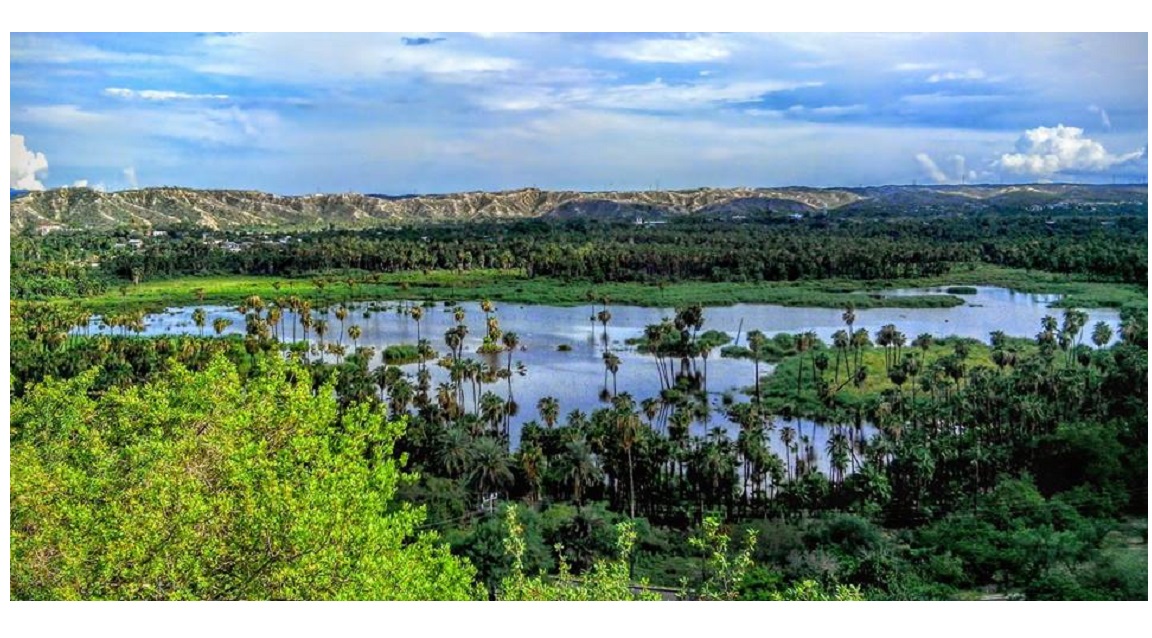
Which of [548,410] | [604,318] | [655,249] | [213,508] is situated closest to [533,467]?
[548,410]

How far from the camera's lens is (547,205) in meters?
11.8

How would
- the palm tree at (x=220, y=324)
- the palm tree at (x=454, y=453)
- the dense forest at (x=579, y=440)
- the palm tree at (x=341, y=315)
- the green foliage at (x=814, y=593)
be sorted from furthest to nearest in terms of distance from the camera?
the palm tree at (x=341, y=315) → the palm tree at (x=220, y=324) → the palm tree at (x=454, y=453) → the green foliage at (x=814, y=593) → the dense forest at (x=579, y=440)

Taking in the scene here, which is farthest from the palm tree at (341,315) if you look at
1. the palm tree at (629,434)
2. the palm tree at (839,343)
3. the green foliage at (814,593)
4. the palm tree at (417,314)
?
the green foliage at (814,593)

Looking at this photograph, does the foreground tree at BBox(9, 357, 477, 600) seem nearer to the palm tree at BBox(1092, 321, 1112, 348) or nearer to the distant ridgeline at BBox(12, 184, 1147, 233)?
the distant ridgeline at BBox(12, 184, 1147, 233)

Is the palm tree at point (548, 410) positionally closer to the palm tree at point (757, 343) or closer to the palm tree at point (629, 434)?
the palm tree at point (629, 434)

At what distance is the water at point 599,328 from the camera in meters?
11.8

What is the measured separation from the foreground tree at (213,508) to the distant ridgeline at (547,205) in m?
3.85

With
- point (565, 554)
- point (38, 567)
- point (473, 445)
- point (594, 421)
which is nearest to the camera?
point (38, 567)

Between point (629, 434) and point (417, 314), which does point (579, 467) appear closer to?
point (629, 434)

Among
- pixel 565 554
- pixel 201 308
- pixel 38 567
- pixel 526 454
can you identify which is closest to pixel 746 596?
pixel 565 554

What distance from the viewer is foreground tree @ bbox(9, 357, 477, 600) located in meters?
5.81

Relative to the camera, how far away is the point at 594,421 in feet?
36.8

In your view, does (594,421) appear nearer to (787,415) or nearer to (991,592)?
(787,415)

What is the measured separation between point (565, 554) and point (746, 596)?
6.12 ft
